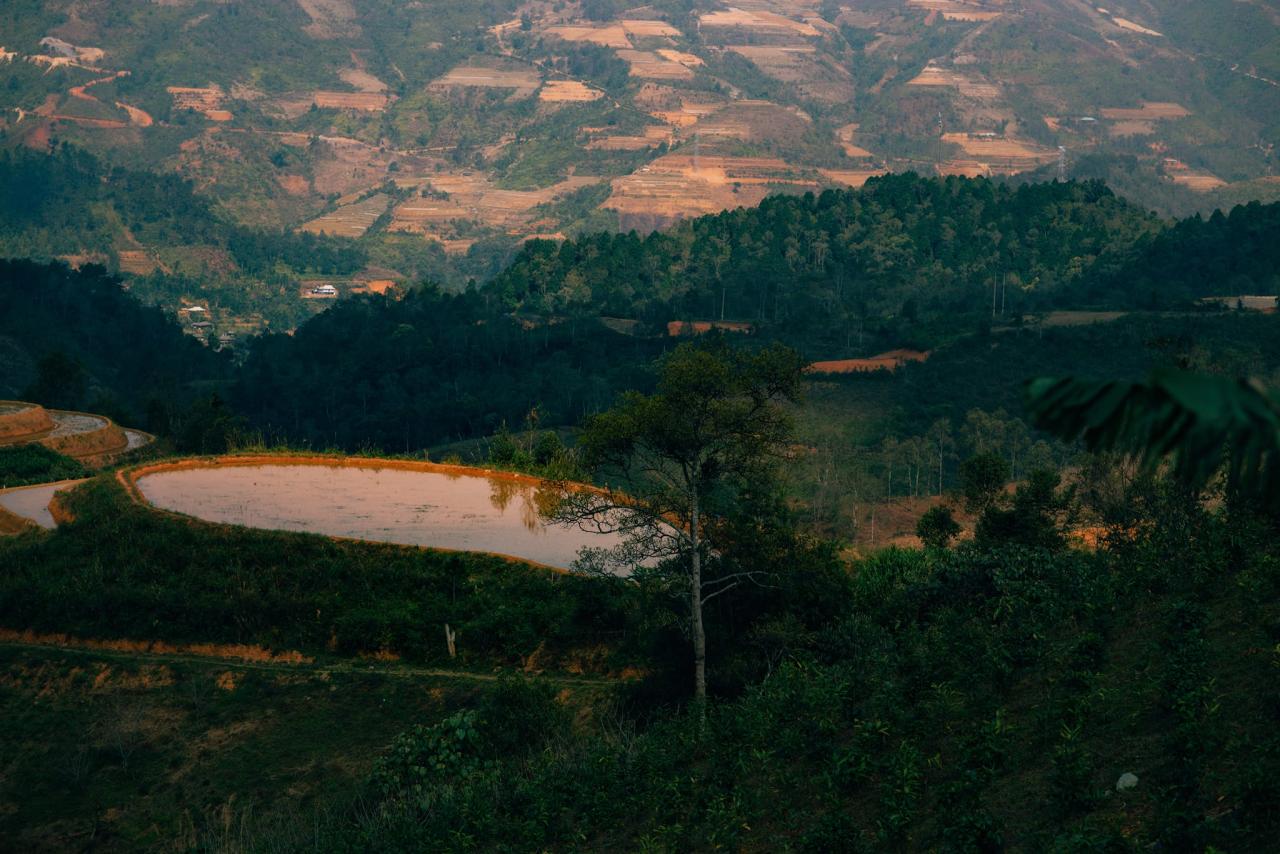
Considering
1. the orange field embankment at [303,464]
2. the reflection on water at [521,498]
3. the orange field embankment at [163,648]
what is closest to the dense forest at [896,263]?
the orange field embankment at [303,464]

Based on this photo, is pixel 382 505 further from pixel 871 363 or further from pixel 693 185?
pixel 693 185


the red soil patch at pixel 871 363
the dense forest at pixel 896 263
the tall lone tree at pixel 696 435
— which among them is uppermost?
the tall lone tree at pixel 696 435

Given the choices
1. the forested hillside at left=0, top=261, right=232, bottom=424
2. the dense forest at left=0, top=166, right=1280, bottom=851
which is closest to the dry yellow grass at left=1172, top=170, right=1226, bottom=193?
the forested hillside at left=0, top=261, right=232, bottom=424

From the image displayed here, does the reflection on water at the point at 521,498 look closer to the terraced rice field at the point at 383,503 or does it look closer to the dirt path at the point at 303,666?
the terraced rice field at the point at 383,503

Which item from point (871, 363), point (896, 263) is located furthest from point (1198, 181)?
point (871, 363)

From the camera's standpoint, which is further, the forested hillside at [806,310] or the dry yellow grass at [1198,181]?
the dry yellow grass at [1198,181]

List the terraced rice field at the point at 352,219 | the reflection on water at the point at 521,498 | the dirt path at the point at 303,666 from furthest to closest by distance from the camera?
the terraced rice field at the point at 352,219
the reflection on water at the point at 521,498
the dirt path at the point at 303,666

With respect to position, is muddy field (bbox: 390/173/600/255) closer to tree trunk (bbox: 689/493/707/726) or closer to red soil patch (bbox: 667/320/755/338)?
red soil patch (bbox: 667/320/755/338)
